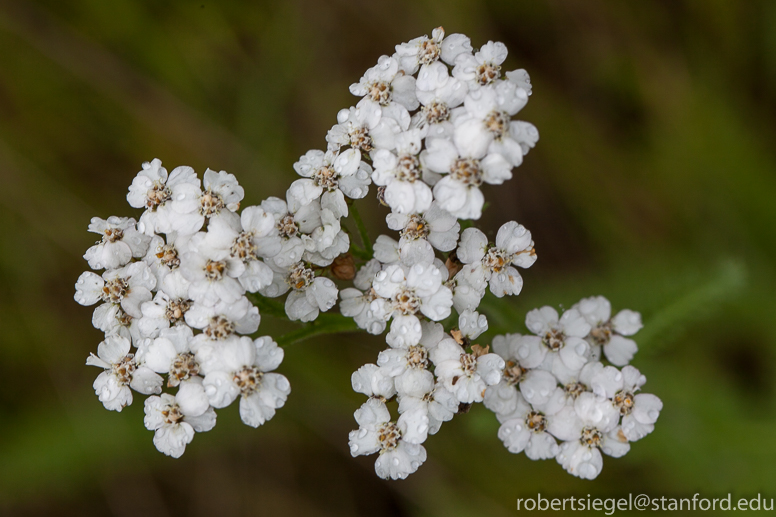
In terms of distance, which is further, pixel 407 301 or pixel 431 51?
pixel 431 51

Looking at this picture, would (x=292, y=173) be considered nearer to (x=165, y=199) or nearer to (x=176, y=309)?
(x=165, y=199)

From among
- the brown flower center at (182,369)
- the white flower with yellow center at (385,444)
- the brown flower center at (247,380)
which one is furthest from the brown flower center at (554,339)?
the brown flower center at (182,369)

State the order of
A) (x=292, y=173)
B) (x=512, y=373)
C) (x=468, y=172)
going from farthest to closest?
(x=292, y=173)
(x=512, y=373)
(x=468, y=172)

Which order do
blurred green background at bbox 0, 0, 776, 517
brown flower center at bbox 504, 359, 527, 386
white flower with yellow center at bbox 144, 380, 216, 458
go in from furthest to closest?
1. blurred green background at bbox 0, 0, 776, 517
2. brown flower center at bbox 504, 359, 527, 386
3. white flower with yellow center at bbox 144, 380, 216, 458

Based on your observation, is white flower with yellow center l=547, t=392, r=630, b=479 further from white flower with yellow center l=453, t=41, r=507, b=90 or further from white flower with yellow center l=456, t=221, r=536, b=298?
white flower with yellow center l=453, t=41, r=507, b=90

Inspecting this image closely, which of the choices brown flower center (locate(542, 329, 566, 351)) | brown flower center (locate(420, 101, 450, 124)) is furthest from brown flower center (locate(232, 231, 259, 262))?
brown flower center (locate(542, 329, 566, 351))

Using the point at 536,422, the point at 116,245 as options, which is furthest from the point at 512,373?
the point at 116,245

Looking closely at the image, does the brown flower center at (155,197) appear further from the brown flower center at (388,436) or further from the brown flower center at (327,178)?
the brown flower center at (388,436)
